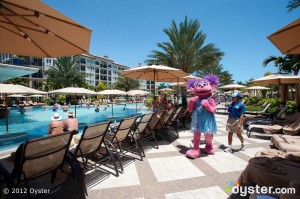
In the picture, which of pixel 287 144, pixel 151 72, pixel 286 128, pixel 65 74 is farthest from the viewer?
pixel 65 74

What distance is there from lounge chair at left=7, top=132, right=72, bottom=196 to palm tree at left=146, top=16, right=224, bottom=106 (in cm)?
1604

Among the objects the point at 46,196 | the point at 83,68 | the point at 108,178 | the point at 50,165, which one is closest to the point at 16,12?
the point at 50,165

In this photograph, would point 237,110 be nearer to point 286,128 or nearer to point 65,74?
point 286,128

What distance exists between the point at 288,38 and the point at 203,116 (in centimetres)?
263

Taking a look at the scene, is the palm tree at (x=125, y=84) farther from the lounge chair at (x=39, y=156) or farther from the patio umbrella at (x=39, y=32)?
the lounge chair at (x=39, y=156)

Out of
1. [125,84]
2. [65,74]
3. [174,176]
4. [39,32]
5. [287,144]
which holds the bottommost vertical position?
[174,176]

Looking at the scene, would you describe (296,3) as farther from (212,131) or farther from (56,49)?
(56,49)

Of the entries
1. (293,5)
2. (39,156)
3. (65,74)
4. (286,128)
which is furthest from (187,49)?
(65,74)

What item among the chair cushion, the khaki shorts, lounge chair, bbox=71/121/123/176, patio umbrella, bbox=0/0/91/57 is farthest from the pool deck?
patio umbrella, bbox=0/0/91/57

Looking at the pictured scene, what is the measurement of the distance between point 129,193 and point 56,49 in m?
3.40

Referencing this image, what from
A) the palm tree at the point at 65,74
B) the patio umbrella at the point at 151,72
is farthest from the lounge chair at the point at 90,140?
the palm tree at the point at 65,74

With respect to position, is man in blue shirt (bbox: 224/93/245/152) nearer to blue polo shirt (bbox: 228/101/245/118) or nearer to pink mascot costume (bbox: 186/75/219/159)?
blue polo shirt (bbox: 228/101/245/118)

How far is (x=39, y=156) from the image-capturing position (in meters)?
2.38

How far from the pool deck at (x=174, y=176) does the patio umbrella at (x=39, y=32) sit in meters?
2.73
